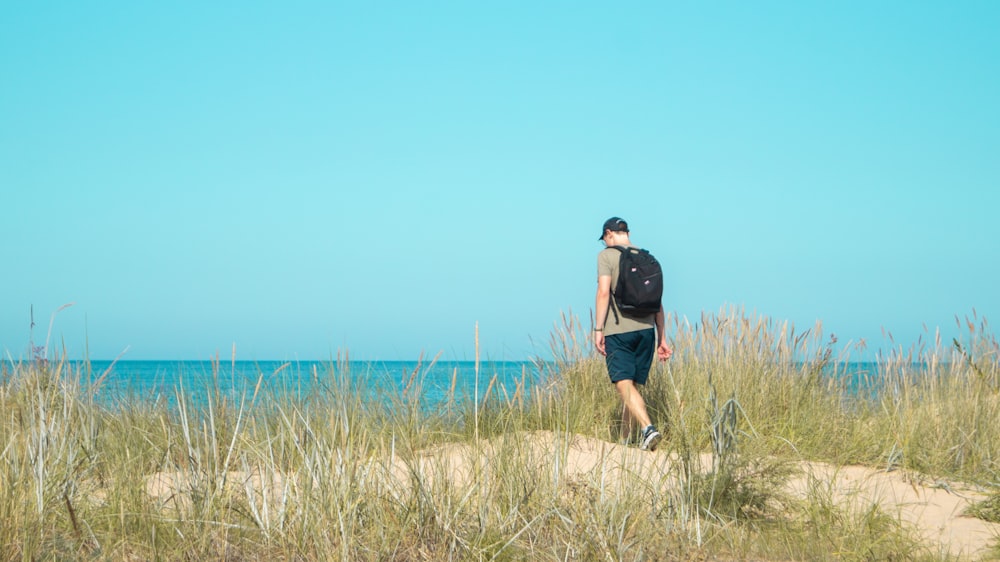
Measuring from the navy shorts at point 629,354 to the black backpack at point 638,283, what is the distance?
157mm

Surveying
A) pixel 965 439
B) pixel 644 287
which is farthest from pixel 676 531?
pixel 965 439

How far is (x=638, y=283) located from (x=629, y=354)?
0.55m

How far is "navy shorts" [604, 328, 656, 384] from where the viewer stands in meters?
6.42

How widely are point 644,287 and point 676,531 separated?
3119 mm

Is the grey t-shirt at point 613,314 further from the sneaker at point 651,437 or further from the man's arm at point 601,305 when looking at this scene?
the sneaker at point 651,437

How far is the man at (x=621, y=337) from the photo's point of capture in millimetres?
6414

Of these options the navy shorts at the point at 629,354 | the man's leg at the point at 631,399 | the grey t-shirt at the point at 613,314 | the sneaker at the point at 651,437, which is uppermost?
the grey t-shirt at the point at 613,314

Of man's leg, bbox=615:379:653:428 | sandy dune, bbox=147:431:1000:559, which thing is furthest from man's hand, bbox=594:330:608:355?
sandy dune, bbox=147:431:1000:559

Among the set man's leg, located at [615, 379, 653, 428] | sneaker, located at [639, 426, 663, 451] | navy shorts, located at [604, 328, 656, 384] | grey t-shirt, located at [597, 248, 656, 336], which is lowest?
sneaker, located at [639, 426, 663, 451]

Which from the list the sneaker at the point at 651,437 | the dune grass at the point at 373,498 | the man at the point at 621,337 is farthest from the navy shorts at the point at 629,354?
the dune grass at the point at 373,498

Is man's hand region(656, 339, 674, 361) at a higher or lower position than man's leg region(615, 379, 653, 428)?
higher

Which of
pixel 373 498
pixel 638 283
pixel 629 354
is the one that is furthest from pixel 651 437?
pixel 373 498

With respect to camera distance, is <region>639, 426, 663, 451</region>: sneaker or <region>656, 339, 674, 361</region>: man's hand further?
<region>656, 339, 674, 361</region>: man's hand

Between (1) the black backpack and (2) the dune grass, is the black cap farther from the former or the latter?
(2) the dune grass
